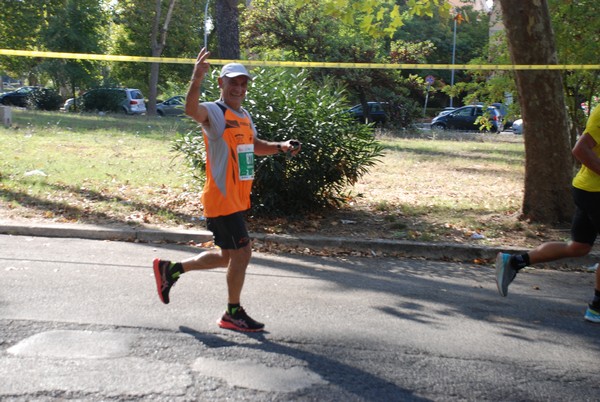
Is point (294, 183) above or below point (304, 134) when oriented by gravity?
below

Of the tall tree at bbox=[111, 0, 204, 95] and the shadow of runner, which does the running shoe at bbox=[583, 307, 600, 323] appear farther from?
the tall tree at bbox=[111, 0, 204, 95]

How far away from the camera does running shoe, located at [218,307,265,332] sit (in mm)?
5188

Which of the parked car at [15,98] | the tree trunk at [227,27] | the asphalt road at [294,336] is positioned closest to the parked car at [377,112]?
the tree trunk at [227,27]

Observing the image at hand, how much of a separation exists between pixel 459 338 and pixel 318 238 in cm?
341

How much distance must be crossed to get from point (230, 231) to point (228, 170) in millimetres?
424

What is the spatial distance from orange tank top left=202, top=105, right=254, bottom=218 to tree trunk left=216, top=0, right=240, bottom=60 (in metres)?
9.01

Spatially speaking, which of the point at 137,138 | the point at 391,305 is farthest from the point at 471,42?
the point at 391,305

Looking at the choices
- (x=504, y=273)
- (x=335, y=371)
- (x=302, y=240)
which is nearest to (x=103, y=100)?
(x=302, y=240)

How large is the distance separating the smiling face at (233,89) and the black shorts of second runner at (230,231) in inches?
31.1

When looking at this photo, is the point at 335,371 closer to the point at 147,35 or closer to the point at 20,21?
the point at 20,21

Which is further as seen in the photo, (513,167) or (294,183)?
(513,167)

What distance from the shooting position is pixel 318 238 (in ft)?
28.0

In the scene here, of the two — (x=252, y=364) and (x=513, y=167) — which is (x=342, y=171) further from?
(x=513, y=167)

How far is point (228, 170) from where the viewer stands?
5.04 meters
